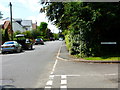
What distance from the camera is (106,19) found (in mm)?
17109

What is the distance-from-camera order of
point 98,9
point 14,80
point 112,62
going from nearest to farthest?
point 14,80 → point 112,62 → point 98,9

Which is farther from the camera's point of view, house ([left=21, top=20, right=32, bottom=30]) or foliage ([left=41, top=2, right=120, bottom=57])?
house ([left=21, top=20, right=32, bottom=30])

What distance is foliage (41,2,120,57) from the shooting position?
16875 mm

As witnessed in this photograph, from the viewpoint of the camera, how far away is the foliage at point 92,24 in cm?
1688

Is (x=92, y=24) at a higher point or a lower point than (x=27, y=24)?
lower

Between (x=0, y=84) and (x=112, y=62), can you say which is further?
(x=112, y=62)

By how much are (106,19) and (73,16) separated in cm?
253

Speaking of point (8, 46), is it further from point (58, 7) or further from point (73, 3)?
point (73, 3)

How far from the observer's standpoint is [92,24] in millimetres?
17484

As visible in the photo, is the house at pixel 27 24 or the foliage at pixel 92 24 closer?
the foliage at pixel 92 24

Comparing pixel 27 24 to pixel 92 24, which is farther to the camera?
pixel 27 24

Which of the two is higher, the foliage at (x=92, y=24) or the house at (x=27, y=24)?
the house at (x=27, y=24)

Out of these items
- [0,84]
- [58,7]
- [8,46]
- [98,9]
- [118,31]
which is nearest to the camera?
[0,84]

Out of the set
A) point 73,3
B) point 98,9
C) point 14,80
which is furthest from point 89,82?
point 73,3
